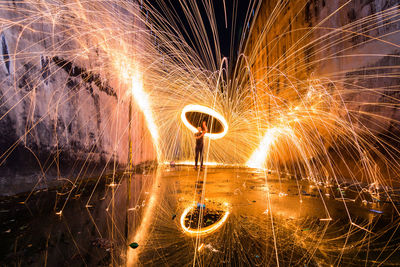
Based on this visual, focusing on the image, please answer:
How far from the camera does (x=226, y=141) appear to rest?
1427cm

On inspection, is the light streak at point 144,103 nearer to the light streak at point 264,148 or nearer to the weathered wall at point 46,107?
the weathered wall at point 46,107

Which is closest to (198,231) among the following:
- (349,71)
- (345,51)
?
(349,71)

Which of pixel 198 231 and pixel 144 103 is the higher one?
pixel 144 103

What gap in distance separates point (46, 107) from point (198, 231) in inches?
174

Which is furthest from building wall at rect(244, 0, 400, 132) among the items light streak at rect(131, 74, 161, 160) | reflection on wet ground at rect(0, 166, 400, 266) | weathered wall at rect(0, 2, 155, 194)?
weathered wall at rect(0, 2, 155, 194)

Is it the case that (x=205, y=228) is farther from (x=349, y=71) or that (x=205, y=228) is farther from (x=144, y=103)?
(x=144, y=103)

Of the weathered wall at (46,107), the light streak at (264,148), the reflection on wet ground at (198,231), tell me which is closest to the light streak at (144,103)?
the weathered wall at (46,107)

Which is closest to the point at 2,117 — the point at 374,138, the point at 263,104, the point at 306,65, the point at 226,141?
the point at 374,138

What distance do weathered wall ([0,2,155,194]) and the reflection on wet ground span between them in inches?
32.6

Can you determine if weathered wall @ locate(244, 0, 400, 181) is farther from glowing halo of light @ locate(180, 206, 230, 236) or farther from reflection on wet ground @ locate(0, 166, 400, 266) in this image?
glowing halo of light @ locate(180, 206, 230, 236)

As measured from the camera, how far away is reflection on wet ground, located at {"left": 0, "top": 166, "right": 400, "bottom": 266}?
1.84m

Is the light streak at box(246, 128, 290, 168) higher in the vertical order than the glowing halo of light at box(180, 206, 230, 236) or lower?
higher

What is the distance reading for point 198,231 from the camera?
7.91ft

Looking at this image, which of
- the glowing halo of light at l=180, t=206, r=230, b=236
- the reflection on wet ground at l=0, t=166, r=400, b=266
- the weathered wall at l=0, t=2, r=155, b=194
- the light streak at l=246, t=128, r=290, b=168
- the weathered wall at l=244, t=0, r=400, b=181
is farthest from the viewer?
the light streak at l=246, t=128, r=290, b=168
